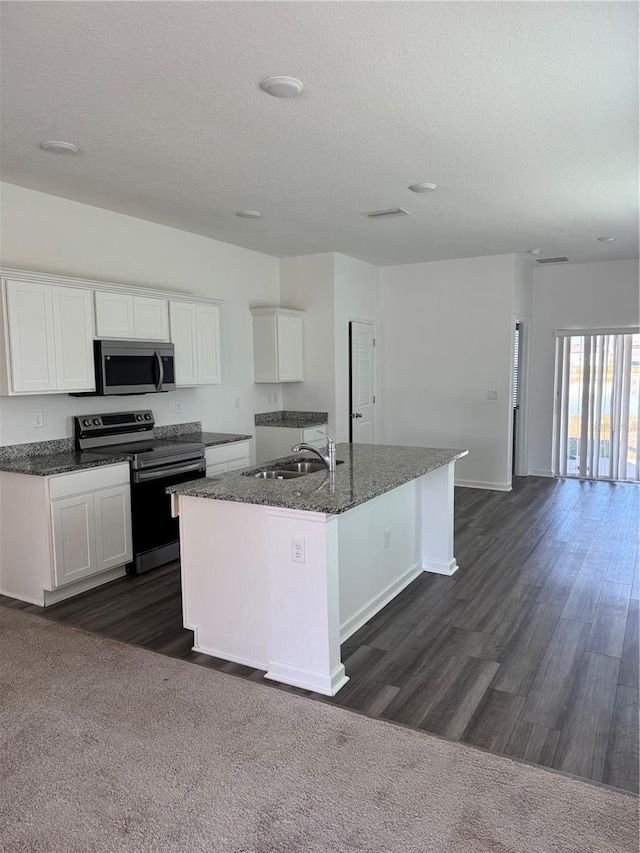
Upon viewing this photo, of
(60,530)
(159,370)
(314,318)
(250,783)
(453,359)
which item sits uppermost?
(314,318)

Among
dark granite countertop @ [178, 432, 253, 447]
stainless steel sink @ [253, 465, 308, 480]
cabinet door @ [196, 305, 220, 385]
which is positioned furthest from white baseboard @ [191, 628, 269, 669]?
cabinet door @ [196, 305, 220, 385]

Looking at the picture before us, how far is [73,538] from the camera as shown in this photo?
3875mm

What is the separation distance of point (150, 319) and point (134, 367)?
436mm

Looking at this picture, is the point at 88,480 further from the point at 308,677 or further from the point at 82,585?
the point at 308,677

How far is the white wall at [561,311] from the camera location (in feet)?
24.0

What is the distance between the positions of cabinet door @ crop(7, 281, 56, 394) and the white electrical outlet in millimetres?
2195

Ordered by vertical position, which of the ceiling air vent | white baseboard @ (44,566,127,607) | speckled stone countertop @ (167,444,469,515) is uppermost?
the ceiling air vent

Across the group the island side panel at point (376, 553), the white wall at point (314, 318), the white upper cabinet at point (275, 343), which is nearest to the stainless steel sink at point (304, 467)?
the island side panel at point (376, 553)

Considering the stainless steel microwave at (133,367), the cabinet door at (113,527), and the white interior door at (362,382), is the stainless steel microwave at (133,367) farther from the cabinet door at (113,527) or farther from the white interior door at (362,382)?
the white interior door at (362,382)

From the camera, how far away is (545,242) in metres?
6.09

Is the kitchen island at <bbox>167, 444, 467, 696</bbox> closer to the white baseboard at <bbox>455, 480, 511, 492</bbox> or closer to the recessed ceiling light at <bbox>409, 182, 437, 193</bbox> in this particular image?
the recessed ceiling light at <bbox>409, 182, 437, 193</bbox>

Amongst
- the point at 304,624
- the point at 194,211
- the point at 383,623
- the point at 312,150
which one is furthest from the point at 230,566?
the point at 194,211

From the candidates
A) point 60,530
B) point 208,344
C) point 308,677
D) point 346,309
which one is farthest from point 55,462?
point 346,309

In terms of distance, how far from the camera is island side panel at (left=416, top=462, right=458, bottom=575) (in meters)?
4.28
